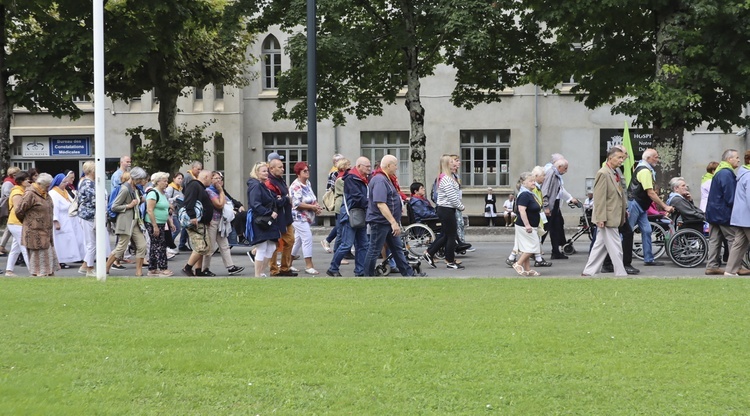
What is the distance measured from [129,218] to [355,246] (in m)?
3.32

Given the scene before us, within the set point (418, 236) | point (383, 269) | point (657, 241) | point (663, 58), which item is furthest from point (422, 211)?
point (663, 58)

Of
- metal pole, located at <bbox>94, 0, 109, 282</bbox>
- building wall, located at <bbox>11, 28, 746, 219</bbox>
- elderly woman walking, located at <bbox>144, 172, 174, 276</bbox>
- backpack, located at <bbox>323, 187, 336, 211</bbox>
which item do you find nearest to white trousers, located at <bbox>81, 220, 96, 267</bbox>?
elderly woman walking, located at <bbox>144, 172, 174, 276</bbox>

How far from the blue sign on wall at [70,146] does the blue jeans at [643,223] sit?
98.3 ft

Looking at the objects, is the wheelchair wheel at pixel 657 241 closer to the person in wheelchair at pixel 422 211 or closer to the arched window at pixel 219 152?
the person in wheelchair at pixel 422 211

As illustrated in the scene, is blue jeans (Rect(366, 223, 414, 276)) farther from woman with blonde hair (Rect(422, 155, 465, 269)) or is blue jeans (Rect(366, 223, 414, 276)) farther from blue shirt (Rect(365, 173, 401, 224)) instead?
woman with blonde hair (Rect(422, 155, 465, 269))

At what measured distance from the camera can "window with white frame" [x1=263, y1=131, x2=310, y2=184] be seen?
1612 inches

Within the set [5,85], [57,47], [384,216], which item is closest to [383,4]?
[57,47]

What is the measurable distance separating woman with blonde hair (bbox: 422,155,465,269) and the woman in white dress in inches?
236

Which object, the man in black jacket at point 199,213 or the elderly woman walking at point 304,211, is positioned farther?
the elderly woman walking at point 304,211

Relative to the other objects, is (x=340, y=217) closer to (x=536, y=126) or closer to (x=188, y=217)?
(x=188, y=217)

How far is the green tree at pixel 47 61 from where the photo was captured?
89.4 ft

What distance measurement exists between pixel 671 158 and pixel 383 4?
32.0 feet

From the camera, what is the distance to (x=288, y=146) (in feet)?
135

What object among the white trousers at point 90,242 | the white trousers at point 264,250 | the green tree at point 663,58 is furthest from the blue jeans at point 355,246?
the green tree at point 663,58
